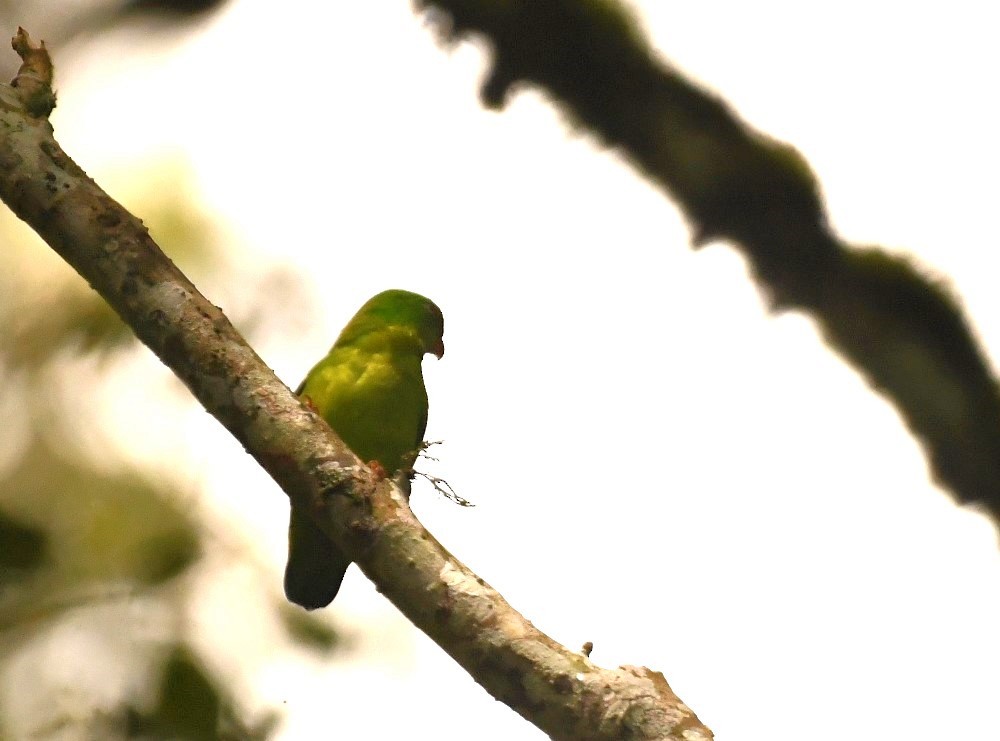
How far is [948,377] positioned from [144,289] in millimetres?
2576

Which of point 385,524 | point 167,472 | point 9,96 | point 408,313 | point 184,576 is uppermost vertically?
point 408,313

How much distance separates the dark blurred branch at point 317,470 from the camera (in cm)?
182

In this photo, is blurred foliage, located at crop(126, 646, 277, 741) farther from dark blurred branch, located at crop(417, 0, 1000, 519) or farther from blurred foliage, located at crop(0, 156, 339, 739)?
dark blurred branch, located at crop(417, 0, 1000, 519)

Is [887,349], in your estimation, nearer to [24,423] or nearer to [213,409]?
[213,409]

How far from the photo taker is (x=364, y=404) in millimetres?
3025

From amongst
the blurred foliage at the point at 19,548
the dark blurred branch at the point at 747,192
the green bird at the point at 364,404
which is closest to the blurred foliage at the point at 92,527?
the blurred foliage at the point at 19,548

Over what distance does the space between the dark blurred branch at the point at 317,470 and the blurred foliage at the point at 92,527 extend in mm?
1529

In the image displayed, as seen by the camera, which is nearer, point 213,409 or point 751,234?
point 213,409

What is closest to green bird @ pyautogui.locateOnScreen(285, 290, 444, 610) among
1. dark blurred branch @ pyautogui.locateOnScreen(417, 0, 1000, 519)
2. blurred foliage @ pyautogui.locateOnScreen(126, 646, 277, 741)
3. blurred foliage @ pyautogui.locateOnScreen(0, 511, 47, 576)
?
blurred foliage @ pyautogui.locateOnScreen(126, 646, 277, 741)

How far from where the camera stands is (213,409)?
79.9 inches

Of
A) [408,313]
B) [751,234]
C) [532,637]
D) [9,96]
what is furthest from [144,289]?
[751,234]

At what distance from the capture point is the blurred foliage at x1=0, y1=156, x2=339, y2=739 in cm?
345

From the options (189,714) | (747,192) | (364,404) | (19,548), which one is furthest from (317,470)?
(19,548)

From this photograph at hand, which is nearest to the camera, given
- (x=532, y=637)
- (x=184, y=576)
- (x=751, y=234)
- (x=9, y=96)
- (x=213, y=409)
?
(x=532, y=637)
